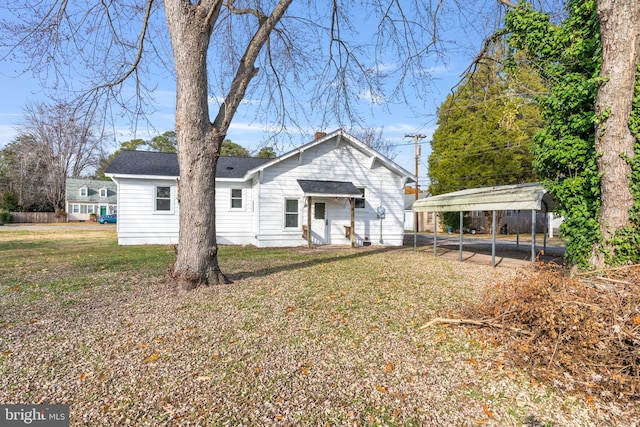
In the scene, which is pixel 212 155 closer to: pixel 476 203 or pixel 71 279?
pixel 71 279

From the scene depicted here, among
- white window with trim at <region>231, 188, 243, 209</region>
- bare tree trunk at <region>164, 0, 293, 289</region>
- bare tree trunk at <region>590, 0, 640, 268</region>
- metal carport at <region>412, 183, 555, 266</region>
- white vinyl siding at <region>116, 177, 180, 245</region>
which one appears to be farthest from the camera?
white window with trim at <region>231, 188, 243, 209</region>

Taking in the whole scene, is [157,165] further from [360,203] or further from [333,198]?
[360,203]

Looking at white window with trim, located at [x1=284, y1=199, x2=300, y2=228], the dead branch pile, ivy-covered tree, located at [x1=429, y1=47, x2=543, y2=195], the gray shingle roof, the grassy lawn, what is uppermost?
ivy-covered tree, located at [x1=429, y1=47, x2=543, y2=195]

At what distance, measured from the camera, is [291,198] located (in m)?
15.1

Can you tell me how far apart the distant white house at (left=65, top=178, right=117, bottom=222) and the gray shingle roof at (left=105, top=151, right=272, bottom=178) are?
35.0m

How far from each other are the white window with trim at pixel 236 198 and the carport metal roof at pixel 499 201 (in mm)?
8072

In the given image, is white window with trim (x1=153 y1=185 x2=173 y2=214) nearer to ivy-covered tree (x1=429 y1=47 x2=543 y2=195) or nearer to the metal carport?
the metal carport

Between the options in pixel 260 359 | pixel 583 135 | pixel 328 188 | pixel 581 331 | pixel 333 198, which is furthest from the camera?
pixel 333 198

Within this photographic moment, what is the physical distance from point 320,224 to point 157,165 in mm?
8273

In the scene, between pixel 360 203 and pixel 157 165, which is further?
pixel 157 165

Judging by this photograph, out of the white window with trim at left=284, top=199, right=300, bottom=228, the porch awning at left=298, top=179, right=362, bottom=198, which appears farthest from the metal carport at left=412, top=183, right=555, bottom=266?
the white window with trim at left=284, top=199, right=300, bottom=228

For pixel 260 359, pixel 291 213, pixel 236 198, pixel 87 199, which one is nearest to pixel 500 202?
pixel 291 213

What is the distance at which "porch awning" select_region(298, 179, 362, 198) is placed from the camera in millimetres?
14062

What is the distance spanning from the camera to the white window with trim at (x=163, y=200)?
1537 cm
